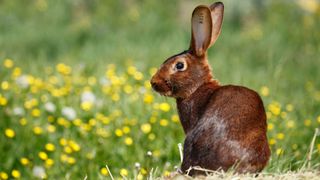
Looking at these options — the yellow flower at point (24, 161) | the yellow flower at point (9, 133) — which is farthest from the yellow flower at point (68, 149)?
the yellow flower at point (9, 133)

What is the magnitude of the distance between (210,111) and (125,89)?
258 centimetres

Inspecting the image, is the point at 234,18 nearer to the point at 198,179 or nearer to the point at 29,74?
the point at 29,74

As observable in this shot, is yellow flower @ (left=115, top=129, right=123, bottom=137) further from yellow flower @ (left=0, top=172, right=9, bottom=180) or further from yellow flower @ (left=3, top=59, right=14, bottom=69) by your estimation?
yellow flower @ (left=3, top=59, right=14, bottom=69)

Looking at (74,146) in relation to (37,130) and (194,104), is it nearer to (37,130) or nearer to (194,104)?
(37,130)

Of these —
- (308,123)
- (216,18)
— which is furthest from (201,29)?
(308,123)

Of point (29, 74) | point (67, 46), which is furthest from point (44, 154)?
point (67, 46)

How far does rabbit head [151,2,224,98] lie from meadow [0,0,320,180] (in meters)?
0.41

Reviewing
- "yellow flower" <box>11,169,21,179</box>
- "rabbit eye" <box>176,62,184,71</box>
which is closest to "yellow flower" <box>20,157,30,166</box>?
"yellow flower" <box>11,169,21,179</box>

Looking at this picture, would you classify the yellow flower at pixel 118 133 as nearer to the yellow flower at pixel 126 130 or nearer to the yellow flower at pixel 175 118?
the yellow flower at pixel 126 130

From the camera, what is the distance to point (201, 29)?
3.26 metres

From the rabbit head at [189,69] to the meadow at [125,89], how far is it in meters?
0.41

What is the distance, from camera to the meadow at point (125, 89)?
15.2 ft

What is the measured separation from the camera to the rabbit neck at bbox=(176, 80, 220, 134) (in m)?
3.30

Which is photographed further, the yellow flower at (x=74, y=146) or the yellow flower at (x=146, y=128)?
the yellow flower at (x=146, y=128)
